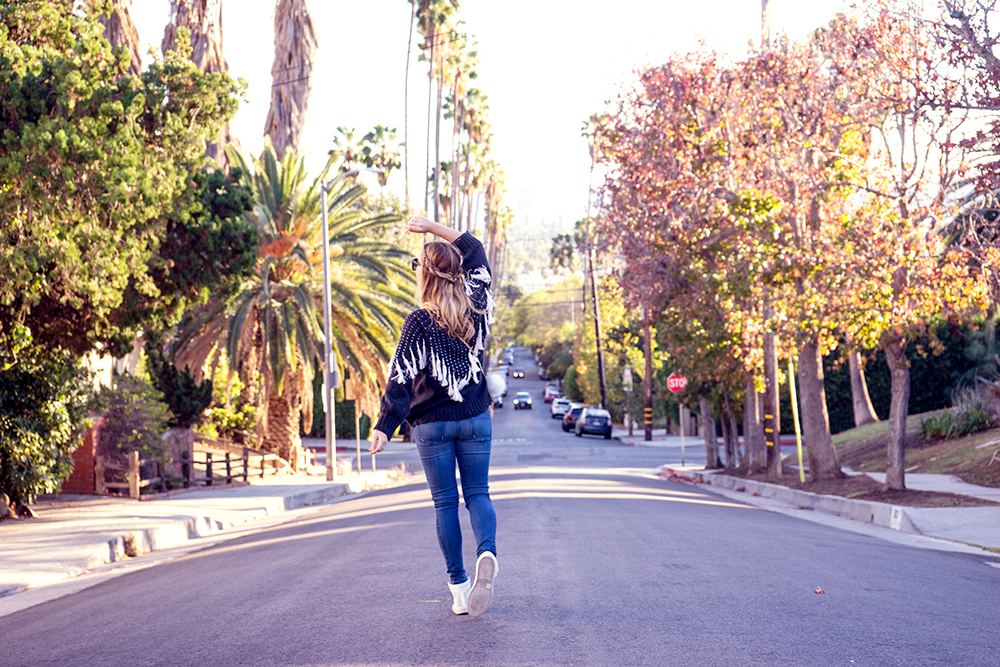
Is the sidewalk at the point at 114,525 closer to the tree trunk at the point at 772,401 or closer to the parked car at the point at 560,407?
the tree trunk at the point at 772,401

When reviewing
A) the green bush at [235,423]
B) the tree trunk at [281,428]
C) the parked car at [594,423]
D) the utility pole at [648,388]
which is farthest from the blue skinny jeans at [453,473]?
the parked car at [594,423]

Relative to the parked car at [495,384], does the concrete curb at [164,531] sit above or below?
below

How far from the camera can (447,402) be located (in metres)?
5.76

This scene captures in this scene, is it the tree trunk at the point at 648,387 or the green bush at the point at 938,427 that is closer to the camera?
the green bush at the point at 938,427

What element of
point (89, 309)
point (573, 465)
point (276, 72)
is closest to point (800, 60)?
point (89, 309)

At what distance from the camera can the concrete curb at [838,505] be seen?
1373 cm

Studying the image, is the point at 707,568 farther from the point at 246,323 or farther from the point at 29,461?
the point at 246,323

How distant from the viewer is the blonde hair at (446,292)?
19.1 ft

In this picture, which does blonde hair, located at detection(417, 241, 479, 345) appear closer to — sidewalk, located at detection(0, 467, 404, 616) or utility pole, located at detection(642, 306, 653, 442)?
sidewalk, located at detection(0, 467, 404, 616)

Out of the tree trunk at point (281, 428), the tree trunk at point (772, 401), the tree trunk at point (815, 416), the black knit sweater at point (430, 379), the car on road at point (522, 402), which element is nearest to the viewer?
the black knit sweater at point (430, 379)

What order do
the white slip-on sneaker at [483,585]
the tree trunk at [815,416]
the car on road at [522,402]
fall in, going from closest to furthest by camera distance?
the white slip-on sneaker at [483,585] < the tree trunk at [815,416] < the car on road at [522,402]

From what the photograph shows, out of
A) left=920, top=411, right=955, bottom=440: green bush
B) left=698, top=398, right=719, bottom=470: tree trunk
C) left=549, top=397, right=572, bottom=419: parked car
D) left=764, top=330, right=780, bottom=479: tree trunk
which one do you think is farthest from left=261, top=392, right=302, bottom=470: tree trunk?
left=549, top=397, right=572, bottom=419: parked car

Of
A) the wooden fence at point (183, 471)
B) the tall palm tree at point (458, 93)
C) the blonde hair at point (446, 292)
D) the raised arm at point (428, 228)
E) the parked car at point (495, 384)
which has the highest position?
the tall palm tree at point (458, 93)

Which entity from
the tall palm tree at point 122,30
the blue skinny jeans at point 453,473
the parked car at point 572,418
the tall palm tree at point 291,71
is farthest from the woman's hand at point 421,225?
the parked car at point 572,418
